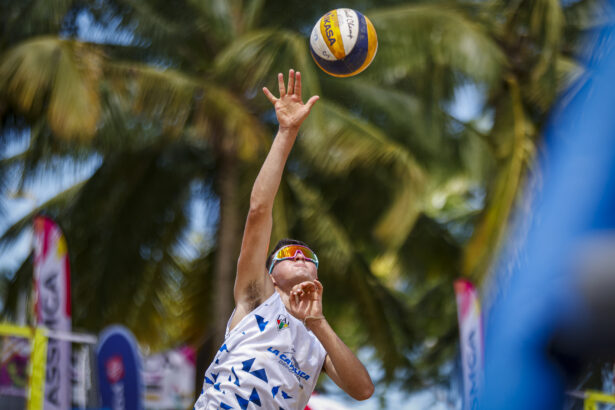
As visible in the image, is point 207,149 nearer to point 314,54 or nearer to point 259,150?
point 259,150

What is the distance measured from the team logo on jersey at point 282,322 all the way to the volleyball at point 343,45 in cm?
251

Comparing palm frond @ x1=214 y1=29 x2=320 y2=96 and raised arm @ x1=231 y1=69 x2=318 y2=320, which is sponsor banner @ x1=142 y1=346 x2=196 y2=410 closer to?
palm frond @ x1=214 y1=29 x2=320 y2=96

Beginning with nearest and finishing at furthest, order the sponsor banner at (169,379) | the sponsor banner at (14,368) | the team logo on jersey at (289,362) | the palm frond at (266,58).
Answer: the team logo on jersey at (289,362), the sponsor banner at (14,368), the palm frond at (266,58), the sponsor banner at (169,379)

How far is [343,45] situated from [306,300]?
245cm

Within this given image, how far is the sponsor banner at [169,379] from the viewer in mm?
18472

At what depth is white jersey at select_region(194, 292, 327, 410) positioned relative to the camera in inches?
137

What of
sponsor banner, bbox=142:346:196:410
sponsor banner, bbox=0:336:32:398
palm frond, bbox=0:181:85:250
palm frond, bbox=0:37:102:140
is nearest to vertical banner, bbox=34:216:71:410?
palm frond, bbox=0:37:102:140

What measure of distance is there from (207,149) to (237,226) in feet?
7.68

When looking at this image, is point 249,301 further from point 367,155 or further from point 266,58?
point 367,155

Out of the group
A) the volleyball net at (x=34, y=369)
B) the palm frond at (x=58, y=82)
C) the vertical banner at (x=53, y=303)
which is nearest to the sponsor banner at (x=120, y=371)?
the volleyball net at (x=34, y=369)

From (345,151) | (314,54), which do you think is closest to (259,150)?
(345,151)

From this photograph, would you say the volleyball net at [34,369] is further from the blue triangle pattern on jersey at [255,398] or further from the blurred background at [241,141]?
the blue triangle pattern on jersey at [255,398]

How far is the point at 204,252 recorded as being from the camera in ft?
47.4

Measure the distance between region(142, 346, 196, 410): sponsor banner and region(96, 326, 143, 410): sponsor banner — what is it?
28.5 feet
